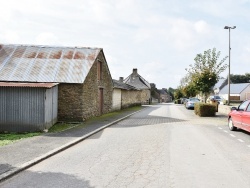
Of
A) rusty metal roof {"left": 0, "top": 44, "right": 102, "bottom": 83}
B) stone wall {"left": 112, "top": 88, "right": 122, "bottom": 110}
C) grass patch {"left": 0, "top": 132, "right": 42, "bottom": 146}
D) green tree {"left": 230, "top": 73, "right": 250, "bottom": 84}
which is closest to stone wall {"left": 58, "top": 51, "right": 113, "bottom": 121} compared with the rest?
rusty metal roof {"left": 0, "top": 44, "right": 102, "bottom": 83}

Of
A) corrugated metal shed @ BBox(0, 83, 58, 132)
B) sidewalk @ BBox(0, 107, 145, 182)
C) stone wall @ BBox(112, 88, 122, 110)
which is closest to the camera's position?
sidewalk @ BBox(0, 107, 145, 182)

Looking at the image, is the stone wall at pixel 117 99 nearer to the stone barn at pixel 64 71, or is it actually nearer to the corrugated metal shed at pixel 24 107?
the stone barn at pixel 64 71

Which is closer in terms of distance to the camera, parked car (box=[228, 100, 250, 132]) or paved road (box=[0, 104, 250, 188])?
paved road (box=[0, 104, 250, 188])

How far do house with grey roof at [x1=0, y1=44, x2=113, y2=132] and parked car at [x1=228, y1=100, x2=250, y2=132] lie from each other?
29.5 ft

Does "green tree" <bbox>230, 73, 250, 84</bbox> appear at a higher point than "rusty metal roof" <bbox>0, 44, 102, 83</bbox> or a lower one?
higher

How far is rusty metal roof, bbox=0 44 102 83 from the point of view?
19266mm

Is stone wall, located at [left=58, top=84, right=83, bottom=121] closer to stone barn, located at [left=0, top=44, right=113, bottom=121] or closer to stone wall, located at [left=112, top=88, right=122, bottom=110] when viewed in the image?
stone barn, located at [left=0, top=44, right=113, bottom=121]

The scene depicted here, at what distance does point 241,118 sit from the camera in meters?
14.2

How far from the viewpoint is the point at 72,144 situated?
10945 millimetres

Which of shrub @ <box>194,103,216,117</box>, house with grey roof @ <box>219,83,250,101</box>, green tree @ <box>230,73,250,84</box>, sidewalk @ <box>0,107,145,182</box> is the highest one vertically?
green tree @ <box>230,73,250,84</box>

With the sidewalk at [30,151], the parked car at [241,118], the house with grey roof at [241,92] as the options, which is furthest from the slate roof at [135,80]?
the sidewalk at [30,151]

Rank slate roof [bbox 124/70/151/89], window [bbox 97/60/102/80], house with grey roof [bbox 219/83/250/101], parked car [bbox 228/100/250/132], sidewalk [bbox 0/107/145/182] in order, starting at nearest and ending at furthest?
sidewalk [bbox 0/107/145/182] → parked car [bbox 228/100/250/132] → window [bbox 97/60/102/80] → slate roof [bbox 124/70/151/89] → house with grey roof [bbox 219/83/250/101]

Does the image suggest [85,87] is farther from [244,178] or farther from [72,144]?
[244,178]

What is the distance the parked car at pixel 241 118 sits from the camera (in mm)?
13516
